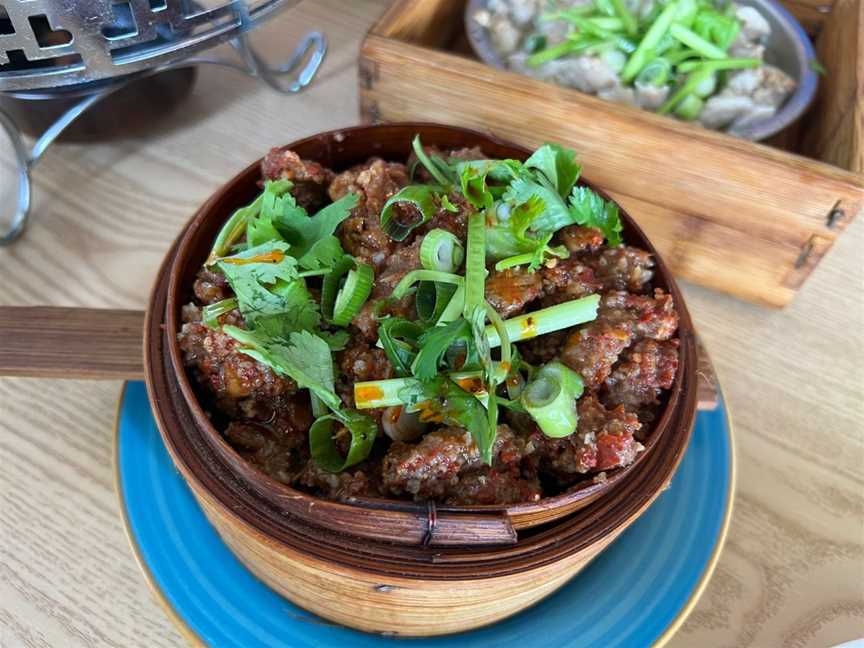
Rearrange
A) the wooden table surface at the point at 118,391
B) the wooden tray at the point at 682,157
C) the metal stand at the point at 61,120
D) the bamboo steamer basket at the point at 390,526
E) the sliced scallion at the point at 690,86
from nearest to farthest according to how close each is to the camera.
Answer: the bamboo steamer basket at the point at 390,526 < the wooden table surface at the point at 118,391 < the wooden tray at the point at 682,157 < the metal stand at the point at 61,120 < the sliced scallion at the point at 690,86

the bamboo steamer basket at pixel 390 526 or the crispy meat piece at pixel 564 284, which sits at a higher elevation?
the crispy meat piece at pixel 564 284

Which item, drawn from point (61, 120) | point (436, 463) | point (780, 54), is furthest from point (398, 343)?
point (780, 54)

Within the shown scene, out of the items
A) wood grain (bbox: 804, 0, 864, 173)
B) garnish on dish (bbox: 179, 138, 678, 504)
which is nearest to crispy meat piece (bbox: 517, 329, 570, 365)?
garnish on dish (bbox: 179, 138, 678, 504)

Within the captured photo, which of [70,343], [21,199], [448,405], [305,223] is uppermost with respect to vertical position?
[305,223]

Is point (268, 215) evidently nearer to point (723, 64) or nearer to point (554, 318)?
point (554, 318)

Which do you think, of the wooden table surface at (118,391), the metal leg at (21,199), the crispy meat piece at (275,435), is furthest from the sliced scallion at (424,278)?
the metal leg at (21,199)

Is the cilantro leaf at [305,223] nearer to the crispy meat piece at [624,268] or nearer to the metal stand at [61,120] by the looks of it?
the crispy meat piece at [624,268]

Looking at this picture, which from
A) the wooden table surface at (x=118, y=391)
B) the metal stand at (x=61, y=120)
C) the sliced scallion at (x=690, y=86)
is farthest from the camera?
the sliced scallion at (x=690, y=86)

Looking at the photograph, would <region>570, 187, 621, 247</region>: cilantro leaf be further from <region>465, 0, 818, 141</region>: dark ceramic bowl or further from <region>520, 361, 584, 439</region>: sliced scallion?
<region>465, 0, 818, 141</region>: dark ceramic bowl
